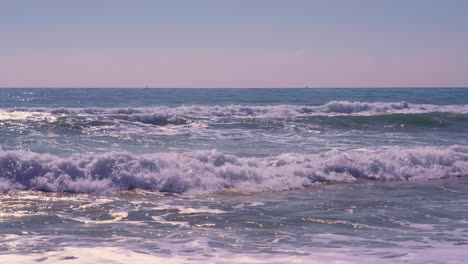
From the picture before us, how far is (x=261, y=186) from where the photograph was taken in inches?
473

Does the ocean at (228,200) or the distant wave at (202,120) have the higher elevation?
the distant wave at (202,120)

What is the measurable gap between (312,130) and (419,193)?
40.2ft

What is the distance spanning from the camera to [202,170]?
1273 cm

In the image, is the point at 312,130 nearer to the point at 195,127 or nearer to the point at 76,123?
the point at 195,127

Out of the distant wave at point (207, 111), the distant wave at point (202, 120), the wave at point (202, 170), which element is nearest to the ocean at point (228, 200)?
the wave at point (202, 170)

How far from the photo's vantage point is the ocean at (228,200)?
726 centimetres

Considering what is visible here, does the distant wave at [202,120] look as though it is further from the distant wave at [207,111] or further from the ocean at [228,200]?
the ocean at [228,200]

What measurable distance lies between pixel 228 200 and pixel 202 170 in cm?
223

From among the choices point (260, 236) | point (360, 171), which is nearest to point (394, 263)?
point (260, 236)

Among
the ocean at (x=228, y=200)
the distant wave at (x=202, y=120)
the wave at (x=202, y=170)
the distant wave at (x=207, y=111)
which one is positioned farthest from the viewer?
the distant wave at (x=207, y=111)

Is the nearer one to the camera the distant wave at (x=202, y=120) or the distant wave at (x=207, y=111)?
the distant wave at (x=202, y=120)

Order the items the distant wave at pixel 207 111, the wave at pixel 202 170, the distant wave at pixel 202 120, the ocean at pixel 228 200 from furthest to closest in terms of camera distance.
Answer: the distant wave at pixel 207 111 < the distant wave at pixel 202 120 < the wave at pixel 202 170 < the ocean at pixel 228 200

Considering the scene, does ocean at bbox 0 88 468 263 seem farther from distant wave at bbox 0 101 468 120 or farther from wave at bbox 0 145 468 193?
distant wave at bbox 0 101 468 120

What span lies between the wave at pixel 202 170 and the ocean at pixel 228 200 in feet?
0.10
